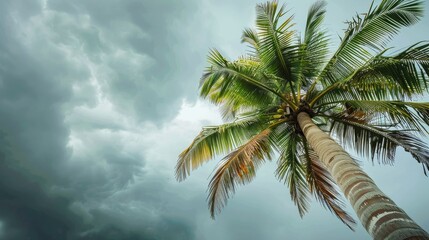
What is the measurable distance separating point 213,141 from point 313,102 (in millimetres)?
2922

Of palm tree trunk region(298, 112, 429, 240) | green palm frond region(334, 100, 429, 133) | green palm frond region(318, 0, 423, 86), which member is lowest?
palm tree trunk region(298, 112, 429, 240)

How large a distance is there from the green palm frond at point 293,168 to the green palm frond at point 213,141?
907mm

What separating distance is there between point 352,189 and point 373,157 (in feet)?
11.3

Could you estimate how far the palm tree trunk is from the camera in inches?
95.2

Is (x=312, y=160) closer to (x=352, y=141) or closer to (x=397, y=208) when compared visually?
(x=352, y=141)

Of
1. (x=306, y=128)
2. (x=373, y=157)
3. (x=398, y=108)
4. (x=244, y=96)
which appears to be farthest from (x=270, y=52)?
(x=373, y=157)

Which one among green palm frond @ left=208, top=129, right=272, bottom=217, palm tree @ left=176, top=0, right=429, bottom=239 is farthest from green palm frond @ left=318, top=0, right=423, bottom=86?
green palm frond @ left=208, top=129, right=272, bottom=217

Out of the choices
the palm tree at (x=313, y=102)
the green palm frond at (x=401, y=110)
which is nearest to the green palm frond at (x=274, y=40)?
the palm tree at (x=313, y=102)

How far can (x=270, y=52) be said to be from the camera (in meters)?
6.46

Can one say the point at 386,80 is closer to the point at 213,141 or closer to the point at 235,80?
the point at 235,80

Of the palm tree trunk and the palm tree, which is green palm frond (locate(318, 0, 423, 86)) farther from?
the palm tree trunk

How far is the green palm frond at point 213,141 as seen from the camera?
7430 mm

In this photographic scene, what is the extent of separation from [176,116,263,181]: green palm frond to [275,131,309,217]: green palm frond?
0.91m

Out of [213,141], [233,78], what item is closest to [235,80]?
[233,78]
